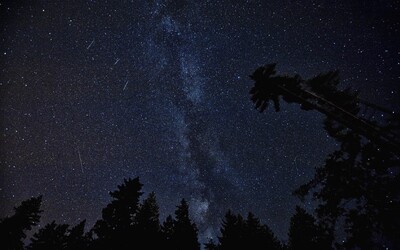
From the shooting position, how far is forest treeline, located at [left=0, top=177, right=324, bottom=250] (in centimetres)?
1986

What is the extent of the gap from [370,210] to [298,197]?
9.84ft

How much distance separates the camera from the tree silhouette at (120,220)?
18797mm

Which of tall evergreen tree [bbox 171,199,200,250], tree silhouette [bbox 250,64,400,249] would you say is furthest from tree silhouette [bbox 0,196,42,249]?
tree silhouette [bbox 250,64,400,249]

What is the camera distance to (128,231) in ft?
64.9

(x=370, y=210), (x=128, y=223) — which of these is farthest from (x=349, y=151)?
(x=128, y=223)

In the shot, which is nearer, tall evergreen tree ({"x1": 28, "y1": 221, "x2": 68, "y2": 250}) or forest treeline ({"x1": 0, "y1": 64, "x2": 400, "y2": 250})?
forest treeline ({"x1": 0, "y1": 64, "x2": 400, "y2": 250})

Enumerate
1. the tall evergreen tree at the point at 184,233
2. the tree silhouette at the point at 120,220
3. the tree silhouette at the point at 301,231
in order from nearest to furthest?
1. the tree silhouette at the point at 120,220
2. the tall evergreen tree at the point at 184,233
3. the tree silhouette at the point at 301,231

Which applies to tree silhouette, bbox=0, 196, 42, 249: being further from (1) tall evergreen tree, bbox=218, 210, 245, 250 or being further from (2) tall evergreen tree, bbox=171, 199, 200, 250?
(1) tall evergreen tree, bbox=218, 210, 245, 250

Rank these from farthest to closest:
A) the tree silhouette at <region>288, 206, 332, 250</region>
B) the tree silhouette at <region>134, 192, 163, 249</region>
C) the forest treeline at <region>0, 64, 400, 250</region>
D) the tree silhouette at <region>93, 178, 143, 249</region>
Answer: the tree silhouette at <region>288, 206, 332, 250</region>, the tree silhouette at <region>134, 192, 163, 249</region>, the tree silhouette at <region>93, 178, 143, 249</region>, the forest treeline at <region>0, 64, 400, 250</region>

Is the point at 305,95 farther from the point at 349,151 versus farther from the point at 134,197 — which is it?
the point at 134,197

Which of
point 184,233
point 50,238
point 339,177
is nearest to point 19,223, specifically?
point 50,238

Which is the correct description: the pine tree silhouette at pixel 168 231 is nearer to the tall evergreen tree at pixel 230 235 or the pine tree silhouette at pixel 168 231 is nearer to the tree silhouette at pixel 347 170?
the tall evergreen tree at pixel 230 235

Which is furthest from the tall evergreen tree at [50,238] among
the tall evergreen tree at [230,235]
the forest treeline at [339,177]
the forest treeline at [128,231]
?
the tall evergreen tree at [230,235]

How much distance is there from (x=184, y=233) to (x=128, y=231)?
6989 millimetres
